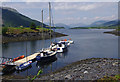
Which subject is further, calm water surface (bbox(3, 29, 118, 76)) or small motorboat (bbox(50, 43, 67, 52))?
small motorboat (bbox(50, 43, 67, 52))

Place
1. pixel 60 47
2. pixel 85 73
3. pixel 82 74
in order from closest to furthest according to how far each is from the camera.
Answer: pixel 82 74 < pixel 85 73 < pixel 60 47

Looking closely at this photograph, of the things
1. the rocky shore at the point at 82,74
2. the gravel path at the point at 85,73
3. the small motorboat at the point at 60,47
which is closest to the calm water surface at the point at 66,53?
the small motorboat at the point at 60,47

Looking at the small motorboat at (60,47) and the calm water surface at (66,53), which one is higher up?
the small motorboat at (60,47)

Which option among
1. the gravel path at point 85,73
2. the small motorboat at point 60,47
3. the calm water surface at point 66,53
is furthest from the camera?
the small motorboat at point 60,47

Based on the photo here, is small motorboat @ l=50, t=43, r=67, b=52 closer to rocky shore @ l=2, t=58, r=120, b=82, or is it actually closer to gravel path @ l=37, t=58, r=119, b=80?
gravel path @ l=37, t=58, r=119, b=80

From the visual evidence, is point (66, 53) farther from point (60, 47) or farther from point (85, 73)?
point (85, 73)

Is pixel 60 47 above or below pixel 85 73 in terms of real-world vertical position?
above

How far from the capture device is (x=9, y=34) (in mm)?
80375

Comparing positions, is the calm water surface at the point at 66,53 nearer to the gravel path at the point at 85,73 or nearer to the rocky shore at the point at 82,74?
the rocky shore at the point at 82,74

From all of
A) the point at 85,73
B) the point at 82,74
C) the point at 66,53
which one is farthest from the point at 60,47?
the point at 82,74

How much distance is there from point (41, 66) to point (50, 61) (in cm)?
420

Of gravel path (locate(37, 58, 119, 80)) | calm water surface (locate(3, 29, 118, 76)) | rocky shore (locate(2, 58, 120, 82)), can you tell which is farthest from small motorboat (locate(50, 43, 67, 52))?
rocky shore (locate(2, 58, 120, 82))

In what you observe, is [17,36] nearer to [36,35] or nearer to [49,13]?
[36,35]

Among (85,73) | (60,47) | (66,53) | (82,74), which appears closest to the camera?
(82,74)
